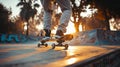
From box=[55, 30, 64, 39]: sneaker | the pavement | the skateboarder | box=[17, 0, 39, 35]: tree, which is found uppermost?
box=[17, 0, 39, 35]: tree

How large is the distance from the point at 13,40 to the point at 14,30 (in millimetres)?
21106

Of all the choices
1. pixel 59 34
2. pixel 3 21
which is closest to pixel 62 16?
pixel 59 34

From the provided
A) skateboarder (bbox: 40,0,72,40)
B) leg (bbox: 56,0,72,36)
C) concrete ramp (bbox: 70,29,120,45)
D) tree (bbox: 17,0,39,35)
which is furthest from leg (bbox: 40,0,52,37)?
tree (bbox: 17,0,39,35)

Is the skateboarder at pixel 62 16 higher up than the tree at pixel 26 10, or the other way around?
the tree at pixel 26 10

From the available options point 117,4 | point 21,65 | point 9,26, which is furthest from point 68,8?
point 9,26

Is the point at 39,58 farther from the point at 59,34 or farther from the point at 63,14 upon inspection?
the point at 63,14

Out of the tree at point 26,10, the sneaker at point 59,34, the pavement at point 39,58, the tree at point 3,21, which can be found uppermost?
the tree at point 26,10

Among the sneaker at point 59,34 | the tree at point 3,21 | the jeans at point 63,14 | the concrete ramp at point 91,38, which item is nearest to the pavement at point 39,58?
the sneaker at point 59,34

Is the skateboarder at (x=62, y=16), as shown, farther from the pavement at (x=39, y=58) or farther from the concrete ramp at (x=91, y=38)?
the concrete ramp at (x=91, y=38)

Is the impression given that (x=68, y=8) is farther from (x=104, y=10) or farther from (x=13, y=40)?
(x=104, y=10)

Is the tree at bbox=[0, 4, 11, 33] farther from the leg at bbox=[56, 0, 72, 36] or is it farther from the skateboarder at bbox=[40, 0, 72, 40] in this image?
the leg at bbox=[56, 0, 72, 36]

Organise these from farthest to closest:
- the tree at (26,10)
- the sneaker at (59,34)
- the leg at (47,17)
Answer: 1. the tree at (26,10)
2. the leg at (47,17)
3. the sneaker at (59,34)

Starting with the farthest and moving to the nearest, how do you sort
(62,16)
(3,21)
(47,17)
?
(3,21) < (47,17) < (62,16)

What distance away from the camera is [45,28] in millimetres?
4504
